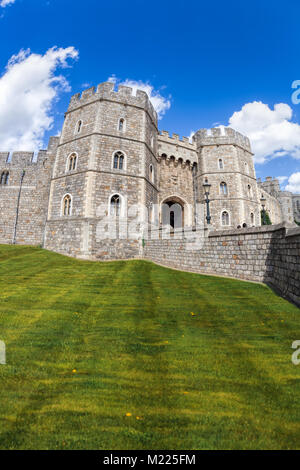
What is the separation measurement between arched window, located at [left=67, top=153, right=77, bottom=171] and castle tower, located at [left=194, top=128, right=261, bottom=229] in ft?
39.4

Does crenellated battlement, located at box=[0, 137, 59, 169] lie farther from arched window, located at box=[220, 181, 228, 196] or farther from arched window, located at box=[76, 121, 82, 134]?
arched window, located at box=[220, 181, 228, 196]

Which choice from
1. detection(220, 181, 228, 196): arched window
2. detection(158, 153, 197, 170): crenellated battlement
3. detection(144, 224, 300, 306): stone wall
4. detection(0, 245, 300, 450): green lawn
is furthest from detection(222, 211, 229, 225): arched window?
detection(0, 245, 300, 450): green lawn

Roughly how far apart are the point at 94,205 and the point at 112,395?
13090 mm

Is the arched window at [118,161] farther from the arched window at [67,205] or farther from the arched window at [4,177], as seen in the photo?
the arched window at [4,177]

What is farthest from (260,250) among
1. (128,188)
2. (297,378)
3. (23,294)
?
(128,188)

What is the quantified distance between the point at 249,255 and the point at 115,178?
10311 millimetres

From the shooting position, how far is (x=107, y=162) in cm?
1546

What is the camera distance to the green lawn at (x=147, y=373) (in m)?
2.00

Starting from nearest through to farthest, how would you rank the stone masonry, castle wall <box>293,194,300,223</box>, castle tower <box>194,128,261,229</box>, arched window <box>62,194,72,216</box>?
the stone masonry → arched window <box>62,194,72,216</box> → castle tower <box>194,128,261,229</box> → castle wall <box>293,194,300,223</box>

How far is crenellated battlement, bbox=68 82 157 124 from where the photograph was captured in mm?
16203

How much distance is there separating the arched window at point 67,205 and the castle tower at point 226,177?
12.4 metres

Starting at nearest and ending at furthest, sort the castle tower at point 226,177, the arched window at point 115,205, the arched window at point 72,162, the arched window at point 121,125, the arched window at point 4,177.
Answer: the arched window at point 115,205, the arched window at point 72,162, the arched window at point 121,125, the arched window at point 4,177, the castle tower at point 226,177

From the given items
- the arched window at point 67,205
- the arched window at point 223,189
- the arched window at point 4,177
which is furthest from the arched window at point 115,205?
the arched window at point 4,177

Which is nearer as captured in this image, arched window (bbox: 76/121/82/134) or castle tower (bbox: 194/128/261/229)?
arched window (bbox: 76/121/82/134)
